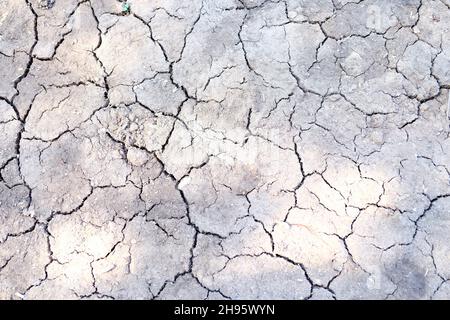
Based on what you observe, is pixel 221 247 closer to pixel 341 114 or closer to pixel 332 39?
pixel 341 114

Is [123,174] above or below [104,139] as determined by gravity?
below

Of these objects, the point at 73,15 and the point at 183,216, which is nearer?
the point at 183,216

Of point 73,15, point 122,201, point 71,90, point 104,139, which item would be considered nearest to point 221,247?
Result: point 122,201

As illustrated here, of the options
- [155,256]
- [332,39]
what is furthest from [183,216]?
[332,39]

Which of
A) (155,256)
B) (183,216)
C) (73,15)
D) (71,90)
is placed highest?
(73,15)

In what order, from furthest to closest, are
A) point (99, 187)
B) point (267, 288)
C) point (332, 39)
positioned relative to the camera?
point (332, 39), point (99, 187), point (267, 288)

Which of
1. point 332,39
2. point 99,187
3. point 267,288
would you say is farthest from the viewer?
point 332,39

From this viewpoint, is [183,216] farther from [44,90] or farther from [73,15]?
[73,15]
